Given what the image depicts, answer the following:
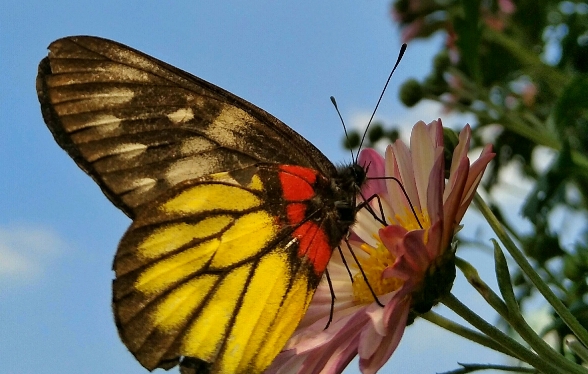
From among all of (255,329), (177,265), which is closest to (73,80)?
(177,265)

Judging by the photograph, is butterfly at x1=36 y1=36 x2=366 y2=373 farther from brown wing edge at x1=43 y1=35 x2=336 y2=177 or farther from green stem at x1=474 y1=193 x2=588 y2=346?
green stem at x1=474 y1=193 x2=588 y2=346

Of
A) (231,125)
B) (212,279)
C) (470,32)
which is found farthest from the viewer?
(470,32)

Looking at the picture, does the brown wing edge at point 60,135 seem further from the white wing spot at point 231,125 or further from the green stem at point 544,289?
the green stem at point 544,289

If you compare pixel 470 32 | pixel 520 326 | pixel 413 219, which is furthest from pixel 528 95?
pixel 520 326

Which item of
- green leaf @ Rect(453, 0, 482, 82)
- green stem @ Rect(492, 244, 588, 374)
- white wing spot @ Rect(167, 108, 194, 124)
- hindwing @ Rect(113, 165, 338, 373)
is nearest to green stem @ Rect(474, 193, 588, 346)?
green stem @ Rect(492, 244, 588, 374)

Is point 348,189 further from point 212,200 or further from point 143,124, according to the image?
point 143,124

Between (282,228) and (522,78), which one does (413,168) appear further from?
(522,78)
